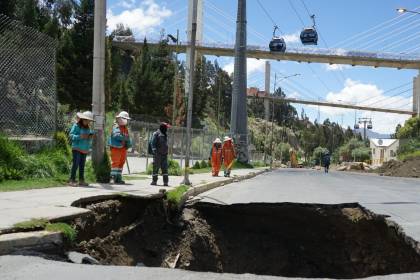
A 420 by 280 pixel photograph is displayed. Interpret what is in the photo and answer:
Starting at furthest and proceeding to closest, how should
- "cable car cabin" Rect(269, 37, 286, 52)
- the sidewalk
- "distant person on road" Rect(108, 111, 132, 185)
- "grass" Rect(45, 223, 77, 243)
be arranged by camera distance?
"cable car cabin" Rect(269, 37, 286, 52)
"distant person on road" Rect(108, 111, 132, 185)
the sidewalk
"grass" Rect(45, 223, 77, 243)

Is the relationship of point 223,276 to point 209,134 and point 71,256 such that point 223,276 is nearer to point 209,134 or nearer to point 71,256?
point 71,256

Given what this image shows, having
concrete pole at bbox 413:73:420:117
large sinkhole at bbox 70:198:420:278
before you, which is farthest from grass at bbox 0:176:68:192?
concrete pole at bbox 413:73:420:117

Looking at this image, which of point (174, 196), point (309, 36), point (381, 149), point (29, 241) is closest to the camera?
point (29, 241)

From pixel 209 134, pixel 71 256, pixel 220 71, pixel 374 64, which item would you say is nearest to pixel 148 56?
pixel 209 134

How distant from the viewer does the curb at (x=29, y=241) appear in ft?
19.2

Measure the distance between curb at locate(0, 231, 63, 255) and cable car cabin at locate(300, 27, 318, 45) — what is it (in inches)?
1362

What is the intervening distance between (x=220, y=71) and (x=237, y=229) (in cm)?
8546

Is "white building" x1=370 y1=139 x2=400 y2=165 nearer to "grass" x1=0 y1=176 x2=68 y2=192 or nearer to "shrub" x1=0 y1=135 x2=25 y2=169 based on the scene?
"grass" x1=0 y1=176 x2=68 y2=192

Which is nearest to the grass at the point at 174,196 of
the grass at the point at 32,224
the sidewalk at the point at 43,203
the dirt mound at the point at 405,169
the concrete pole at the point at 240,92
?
the sidewalk at the point at 43,203

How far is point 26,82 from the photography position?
12.7 m

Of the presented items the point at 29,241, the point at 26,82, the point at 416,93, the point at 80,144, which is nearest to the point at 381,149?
the point at 416,93

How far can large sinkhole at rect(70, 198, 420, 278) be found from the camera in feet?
30.3

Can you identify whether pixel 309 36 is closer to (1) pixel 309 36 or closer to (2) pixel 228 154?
(1) pixel 309 36

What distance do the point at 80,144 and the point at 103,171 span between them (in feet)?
4.69
